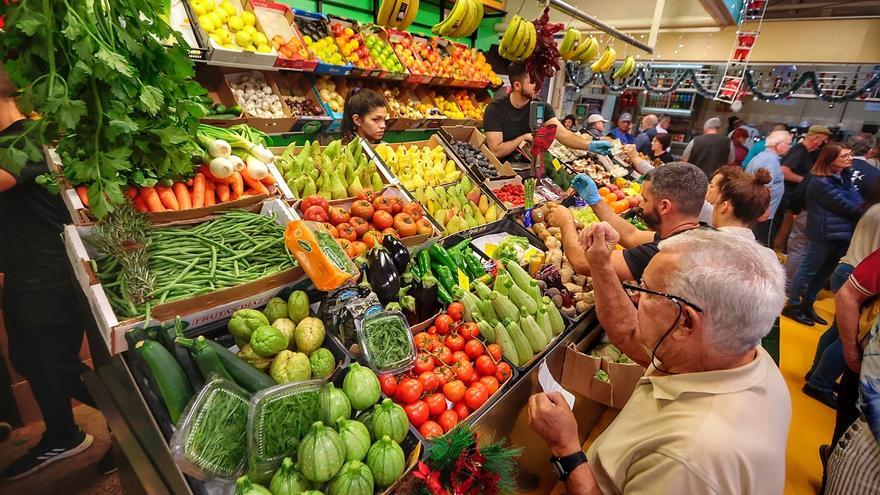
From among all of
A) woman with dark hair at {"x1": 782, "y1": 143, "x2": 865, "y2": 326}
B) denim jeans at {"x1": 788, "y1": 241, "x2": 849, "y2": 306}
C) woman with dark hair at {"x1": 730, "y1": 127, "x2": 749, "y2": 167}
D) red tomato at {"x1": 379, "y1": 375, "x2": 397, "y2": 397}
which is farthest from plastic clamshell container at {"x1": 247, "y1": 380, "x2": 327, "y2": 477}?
woman with dark hair at {"x1": 730, "y1": 127, "x2": 749, "y2": 167}

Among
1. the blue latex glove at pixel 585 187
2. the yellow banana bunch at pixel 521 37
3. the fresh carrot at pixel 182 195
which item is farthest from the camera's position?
the yellow banana bunch at pixel 521 37

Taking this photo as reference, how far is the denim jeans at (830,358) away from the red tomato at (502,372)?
3761mm

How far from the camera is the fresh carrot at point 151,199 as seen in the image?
2051 millimetres

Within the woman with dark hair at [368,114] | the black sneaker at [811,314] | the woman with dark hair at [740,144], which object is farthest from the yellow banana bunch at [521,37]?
the woman with dark hair at [740,144]

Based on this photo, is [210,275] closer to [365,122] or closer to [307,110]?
[365,122]

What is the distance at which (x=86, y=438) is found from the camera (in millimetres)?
2863

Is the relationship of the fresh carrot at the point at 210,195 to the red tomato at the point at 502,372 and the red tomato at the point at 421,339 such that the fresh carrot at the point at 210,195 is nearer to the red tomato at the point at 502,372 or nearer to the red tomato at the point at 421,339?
the red tomato at the point at 421,339

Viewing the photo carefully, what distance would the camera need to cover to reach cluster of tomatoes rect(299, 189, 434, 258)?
2.46 metres

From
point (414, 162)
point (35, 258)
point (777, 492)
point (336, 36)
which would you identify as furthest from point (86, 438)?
point (336, 36)

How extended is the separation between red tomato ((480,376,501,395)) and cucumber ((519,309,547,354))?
38 centimetres

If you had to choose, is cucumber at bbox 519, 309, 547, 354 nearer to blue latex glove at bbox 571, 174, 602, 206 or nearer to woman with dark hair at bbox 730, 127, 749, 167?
blue latex glove at bbox 571, 174, 602, 206

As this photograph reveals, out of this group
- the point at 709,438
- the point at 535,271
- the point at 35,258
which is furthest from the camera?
the point at 535,271

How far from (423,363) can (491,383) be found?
355mm

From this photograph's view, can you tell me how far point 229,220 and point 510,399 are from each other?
1.76 metres
